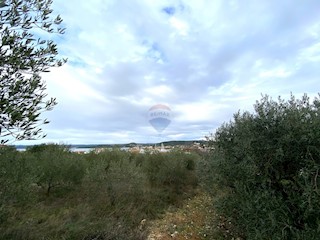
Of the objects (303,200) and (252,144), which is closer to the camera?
(303,200)

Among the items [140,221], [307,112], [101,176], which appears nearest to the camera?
[307,112]

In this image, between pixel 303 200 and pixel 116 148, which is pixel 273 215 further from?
pixel 116 148

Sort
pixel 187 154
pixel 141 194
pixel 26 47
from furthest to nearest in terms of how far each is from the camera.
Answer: pixel 187 154
pixel 141 194
pixel 26 47

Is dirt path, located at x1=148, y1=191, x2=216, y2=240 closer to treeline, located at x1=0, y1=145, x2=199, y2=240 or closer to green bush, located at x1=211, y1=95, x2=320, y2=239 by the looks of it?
treeline, located at x1=0, y1=145, x2=199, y2=240

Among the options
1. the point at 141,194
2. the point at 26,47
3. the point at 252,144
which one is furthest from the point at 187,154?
the point at 26,47

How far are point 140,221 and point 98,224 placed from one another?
2.65m

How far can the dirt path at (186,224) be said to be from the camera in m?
7.84

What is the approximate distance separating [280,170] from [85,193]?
294 inches

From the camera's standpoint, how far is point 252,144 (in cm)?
475

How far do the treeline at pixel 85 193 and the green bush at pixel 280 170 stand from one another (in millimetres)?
2963

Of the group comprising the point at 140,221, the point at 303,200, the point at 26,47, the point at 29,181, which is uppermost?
the point at 26,47

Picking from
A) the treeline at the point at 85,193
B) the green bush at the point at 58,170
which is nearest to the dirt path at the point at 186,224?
the treeline at the point at 85,193

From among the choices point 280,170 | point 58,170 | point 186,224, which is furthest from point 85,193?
point 280,170

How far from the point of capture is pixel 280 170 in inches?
183
